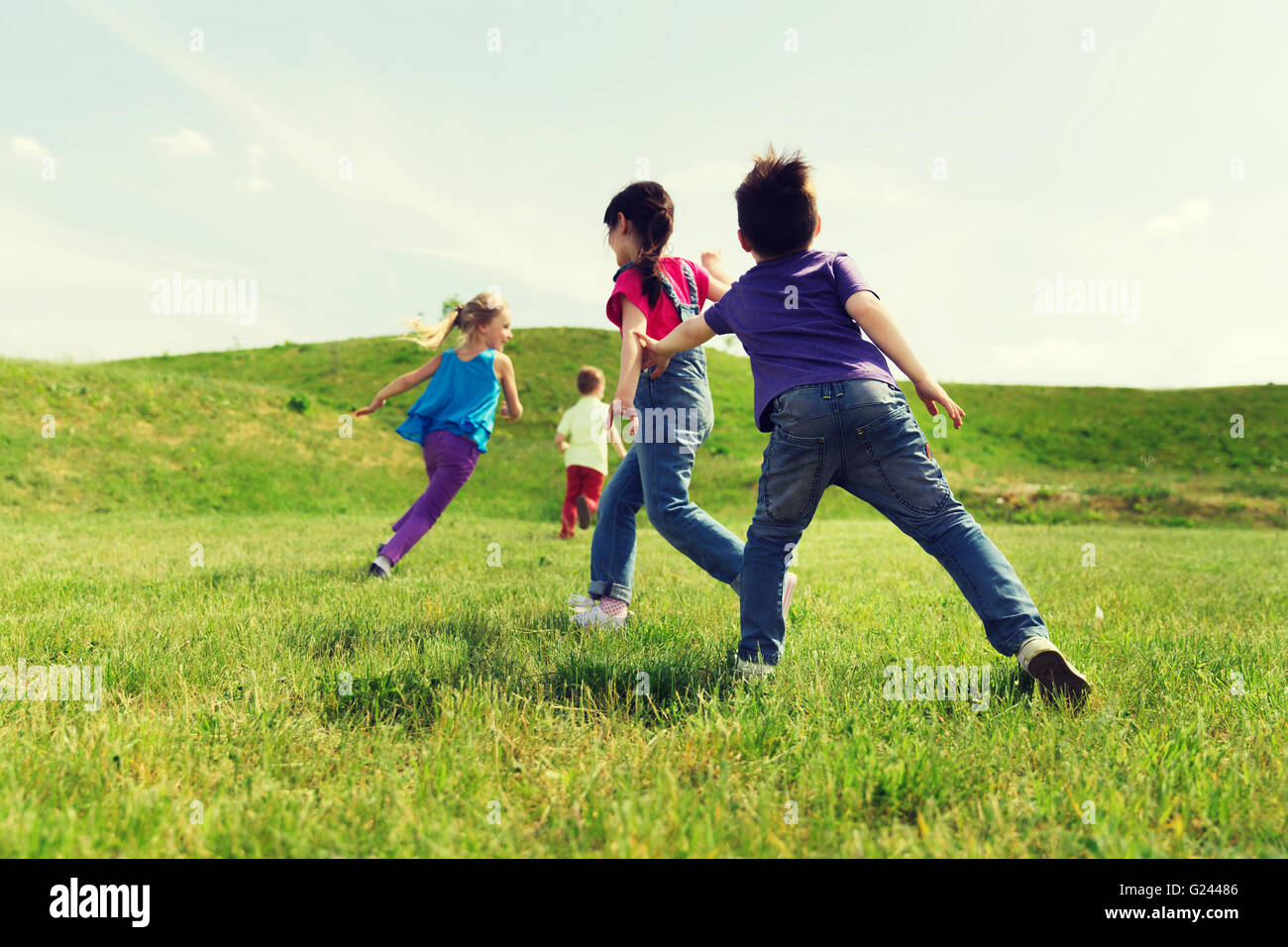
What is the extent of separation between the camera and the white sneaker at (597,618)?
155 inches

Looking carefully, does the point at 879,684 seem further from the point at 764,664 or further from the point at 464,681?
the point at 464,681

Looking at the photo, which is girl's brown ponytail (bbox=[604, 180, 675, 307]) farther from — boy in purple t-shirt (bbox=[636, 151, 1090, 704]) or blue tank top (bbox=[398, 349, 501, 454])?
blue tank top (bbox=[398, 349, 501, 454])

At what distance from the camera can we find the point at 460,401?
20.3ft

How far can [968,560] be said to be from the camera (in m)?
2.84

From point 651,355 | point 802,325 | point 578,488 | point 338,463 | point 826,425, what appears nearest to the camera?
point 826,425

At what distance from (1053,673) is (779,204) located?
84.3 inches

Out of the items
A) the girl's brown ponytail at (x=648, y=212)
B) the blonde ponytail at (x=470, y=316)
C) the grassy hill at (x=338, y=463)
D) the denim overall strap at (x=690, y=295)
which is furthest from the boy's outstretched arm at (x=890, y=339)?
the grassy hill at (x=338, y=463)

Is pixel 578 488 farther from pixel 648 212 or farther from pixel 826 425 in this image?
pixel 826 425

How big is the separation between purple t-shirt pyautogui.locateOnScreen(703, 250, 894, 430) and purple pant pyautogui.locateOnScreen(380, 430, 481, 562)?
11.6ft

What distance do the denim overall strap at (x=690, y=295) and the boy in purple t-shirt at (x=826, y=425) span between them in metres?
0.86

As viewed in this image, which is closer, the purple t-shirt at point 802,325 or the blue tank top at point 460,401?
the purple t-shirt at point 802,325

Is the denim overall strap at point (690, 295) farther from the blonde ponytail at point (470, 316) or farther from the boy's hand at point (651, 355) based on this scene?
the blonde ponytail at point (470, 316)

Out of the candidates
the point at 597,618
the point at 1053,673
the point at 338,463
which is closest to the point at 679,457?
the point at 597,618
